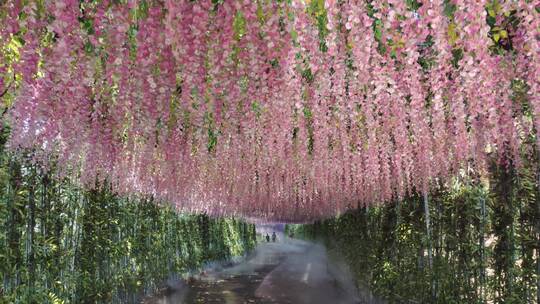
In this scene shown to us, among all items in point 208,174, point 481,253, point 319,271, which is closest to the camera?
point 481,253

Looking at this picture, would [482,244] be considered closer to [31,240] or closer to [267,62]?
[267,62]

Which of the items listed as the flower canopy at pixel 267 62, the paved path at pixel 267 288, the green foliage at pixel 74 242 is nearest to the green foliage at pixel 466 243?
the flower canopy at pixel 267 62

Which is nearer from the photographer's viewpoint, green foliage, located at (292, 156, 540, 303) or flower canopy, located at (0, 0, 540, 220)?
flower canopy, located at (0, 0, 540, 220)

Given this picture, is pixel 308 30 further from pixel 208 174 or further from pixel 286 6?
pixel 208 174

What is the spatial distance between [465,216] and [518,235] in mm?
1001

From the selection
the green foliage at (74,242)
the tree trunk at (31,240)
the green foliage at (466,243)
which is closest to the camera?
the green foliage at (466,243)

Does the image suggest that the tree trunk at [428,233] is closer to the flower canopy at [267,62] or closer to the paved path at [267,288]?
the flower canopy at [267,62]

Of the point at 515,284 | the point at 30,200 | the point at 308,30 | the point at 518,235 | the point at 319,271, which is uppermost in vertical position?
the point at 308,30

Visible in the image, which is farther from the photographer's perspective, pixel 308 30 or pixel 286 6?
pixel 308 30

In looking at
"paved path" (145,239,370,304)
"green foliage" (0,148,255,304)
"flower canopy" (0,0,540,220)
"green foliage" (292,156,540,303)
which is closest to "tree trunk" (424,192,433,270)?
"green foliage" (292,156,540,303)

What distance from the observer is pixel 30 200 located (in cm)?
532

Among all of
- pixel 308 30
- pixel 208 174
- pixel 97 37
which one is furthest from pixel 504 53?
pixel 208 174

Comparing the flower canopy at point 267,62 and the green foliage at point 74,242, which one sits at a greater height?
the flower canopy at point 267,62

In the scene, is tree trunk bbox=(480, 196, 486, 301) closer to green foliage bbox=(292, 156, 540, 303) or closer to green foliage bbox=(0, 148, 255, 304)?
green foliage bbox=(292, 156, 540, 303)
